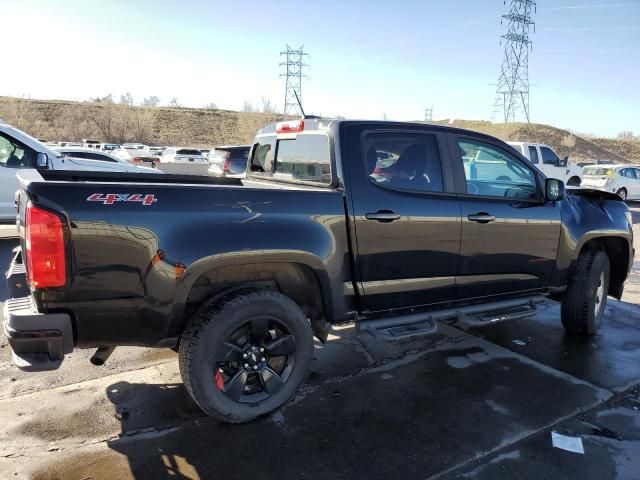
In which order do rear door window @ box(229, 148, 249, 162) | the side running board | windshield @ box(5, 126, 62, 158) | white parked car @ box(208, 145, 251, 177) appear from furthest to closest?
1. rear door window @ box(229, 148, 249, 162)
2. white parked car @ box(208, 145, 251, 177)
3. windshield @ box(5, 126, 62, 158)
4. the side running board

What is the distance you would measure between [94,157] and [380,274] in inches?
465

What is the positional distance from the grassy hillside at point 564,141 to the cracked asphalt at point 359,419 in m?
65.3

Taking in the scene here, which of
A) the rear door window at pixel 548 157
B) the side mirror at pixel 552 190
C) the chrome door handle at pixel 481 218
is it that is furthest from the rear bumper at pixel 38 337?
the rear door window at pixel 548 157

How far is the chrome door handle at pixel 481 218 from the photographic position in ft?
13.1

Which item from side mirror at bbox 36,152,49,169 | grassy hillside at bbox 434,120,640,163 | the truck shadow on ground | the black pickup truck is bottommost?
the truck shadow on ground

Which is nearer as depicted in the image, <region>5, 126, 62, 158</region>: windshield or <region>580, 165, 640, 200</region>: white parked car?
<region>5, 126, 62, 158</region>: windshield

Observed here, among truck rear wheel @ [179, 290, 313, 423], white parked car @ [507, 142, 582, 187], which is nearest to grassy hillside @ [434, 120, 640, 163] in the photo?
white parked car @ [507, 142, 582, 187]

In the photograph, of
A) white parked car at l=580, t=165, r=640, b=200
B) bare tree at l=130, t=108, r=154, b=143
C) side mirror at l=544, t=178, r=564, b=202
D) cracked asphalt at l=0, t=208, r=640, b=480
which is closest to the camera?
cracked asphalt at l=0, t=208, r=640, b=480

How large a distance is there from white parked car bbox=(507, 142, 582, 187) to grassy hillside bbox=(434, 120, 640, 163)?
47109 millimetres

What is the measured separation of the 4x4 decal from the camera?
2.70m

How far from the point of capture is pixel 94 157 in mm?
13336

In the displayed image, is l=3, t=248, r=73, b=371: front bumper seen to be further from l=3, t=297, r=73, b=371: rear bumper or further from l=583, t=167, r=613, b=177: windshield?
l=583, t=167, r=613, b=177: windshield

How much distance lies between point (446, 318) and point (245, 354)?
5.55 ft

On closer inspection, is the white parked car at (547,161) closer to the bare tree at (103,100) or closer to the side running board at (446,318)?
the side running board at (446,318)
